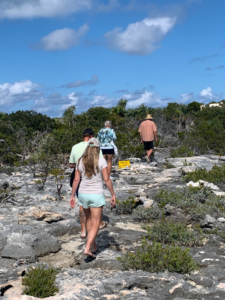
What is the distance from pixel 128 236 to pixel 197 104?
44.3 m

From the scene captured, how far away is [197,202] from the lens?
763 cm

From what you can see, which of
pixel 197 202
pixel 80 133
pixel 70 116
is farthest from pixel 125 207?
pixel 70 116

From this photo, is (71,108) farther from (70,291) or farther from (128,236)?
(70,291)

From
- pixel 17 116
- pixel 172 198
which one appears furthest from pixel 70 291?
pixel 17 116

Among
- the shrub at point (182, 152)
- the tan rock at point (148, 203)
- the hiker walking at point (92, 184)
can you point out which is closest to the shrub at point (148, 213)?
the tan rock at point (148, 203)

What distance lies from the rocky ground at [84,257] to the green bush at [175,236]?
0.15 metres

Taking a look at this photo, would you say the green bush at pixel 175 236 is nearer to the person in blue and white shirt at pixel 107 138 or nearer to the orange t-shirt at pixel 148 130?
the person in blue and white shirt at pixel 107 138

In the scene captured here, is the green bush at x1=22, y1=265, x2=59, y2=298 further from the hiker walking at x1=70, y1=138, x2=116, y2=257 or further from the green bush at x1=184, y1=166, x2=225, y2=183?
the green bush at x1=184, y1=166, x2=225, y2=183

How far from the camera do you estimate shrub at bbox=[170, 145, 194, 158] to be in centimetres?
1679

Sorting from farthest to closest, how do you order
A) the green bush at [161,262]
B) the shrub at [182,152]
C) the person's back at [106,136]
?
the shrub at [182,152], the person's back at [106,136], the green bush at [161,262]

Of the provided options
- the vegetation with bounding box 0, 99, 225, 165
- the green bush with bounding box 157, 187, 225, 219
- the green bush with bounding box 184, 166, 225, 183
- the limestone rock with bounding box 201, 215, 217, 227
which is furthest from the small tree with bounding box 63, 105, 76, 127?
the limestone rock with bounding box 201, 215, 217, 227

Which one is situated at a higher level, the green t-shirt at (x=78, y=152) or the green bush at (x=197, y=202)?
the green t-shirt at (x=78, y=152)

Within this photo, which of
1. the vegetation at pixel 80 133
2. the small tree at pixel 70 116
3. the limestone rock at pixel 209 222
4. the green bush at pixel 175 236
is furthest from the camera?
the small tree at pixel 70 116

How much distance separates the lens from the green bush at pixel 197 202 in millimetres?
6953
